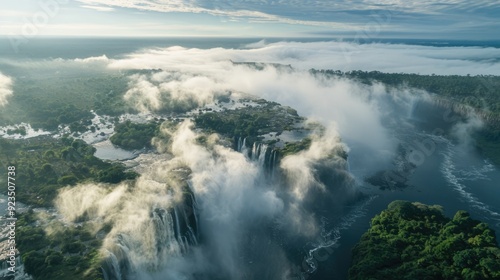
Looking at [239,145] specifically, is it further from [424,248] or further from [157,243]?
[424,248]

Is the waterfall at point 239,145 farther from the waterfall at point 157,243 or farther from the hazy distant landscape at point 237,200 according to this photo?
the waterfall at point 157,243

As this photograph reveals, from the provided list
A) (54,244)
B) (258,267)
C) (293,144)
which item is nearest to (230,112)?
(293,144)

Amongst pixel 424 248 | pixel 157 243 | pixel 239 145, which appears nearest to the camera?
pixel 424 248

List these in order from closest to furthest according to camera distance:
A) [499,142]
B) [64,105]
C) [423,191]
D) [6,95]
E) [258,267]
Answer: [258,267], [423,191], [499,142], [64,105], [6,95]

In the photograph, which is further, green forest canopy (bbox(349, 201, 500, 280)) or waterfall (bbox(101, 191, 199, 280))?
green forest canopy (bbox(349, 201, 500, 280))

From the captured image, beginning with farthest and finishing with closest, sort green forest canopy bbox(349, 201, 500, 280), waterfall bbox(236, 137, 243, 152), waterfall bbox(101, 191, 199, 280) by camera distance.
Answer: waterfall bbox(236, 137, 243, 152), green forest canopy bbox(349, 201, 500, 280), waterfall bbox(101, 191, 199, 280)

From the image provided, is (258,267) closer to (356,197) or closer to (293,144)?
(356,197)

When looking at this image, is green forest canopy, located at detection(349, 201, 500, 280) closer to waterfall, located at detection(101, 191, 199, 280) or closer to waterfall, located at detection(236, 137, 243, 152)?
waterfall, located at detection(101, 191, 199, 280)

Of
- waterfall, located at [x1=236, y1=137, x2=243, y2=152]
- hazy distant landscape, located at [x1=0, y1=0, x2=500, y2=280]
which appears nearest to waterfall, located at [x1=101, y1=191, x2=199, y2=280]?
hazy distant landscape, located at [x1=0, y1=0, x2=500, y2=280]

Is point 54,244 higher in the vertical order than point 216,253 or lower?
higher

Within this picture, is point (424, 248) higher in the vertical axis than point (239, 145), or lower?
higher

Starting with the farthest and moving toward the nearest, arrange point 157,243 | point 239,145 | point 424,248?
1. point 239,145
2. point 157,243
3. point 424,248
